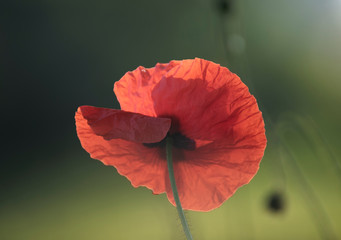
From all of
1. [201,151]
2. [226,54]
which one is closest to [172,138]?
[201,151]

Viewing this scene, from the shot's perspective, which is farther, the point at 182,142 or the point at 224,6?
the point at 224,6

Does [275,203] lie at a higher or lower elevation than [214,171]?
lower

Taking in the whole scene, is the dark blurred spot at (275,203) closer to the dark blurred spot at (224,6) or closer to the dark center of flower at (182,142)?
the dark blurred spot at (224,6)

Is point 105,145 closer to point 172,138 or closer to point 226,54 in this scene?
point 172,138

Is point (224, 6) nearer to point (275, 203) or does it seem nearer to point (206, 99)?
point (275, 203)

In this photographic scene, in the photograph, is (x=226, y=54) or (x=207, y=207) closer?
(x=207, y=207)

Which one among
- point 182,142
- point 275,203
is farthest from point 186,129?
point 275,203
